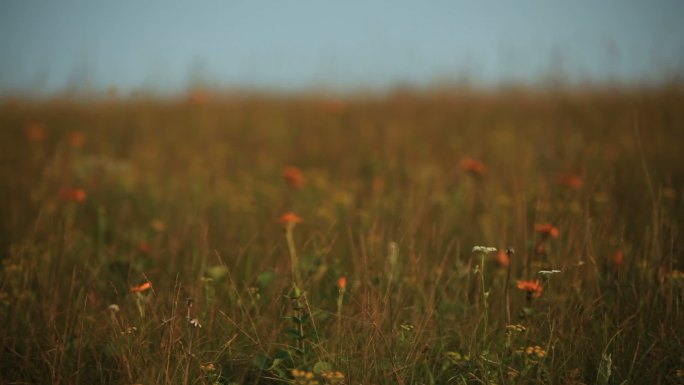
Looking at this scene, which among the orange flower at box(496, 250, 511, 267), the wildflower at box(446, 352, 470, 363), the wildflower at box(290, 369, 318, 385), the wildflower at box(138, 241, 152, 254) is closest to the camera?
the wildflower at box(290, 369, 318, 385)

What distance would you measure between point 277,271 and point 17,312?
0.88m

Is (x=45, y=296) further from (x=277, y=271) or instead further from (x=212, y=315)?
(x=277, y=271)

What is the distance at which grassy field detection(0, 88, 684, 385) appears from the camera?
1469 millimetres

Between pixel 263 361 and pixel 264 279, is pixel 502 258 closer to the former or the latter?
pixel 264 279

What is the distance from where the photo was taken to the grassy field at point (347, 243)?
1.47 m

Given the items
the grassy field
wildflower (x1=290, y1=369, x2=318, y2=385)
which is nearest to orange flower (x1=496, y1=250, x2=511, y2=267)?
the grassy field

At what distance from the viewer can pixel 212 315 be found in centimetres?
157

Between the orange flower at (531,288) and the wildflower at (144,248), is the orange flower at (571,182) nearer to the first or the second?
the orange flower at (531,288)

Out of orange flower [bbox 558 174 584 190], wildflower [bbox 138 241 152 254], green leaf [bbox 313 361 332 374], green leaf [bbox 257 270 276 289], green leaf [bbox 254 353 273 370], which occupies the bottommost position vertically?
green leaf [bbox 254 353 273 370]

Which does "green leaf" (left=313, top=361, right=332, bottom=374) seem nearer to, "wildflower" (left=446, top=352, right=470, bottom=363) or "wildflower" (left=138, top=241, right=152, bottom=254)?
"wildflower" (left=446, top=352, right=470, bottom=363)

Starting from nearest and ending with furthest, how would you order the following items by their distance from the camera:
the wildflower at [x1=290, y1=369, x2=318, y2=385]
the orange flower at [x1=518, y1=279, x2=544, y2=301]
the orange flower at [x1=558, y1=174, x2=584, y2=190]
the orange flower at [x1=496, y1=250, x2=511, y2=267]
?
the wildflower at [x1=290, y1=369, x2=318, y2=385]
the orange flower at [x1=518, y1=279, x2=544, y2=301]
the orange flower at [x1=496, y1=250, x2=511, y2=267]
the orange flower at [x1=558, y1=174, x2=584, y2=190]

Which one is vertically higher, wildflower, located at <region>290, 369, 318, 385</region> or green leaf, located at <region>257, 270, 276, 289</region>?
green leaf, located at <region>257, 270, 276, 289</region>

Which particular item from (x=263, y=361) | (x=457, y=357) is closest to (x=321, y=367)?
(x=263, y=361)

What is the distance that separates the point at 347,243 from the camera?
7.75ft
